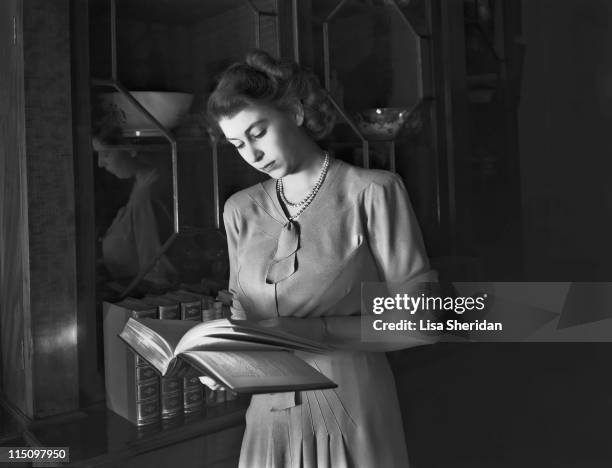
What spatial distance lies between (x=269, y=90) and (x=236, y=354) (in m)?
0.36

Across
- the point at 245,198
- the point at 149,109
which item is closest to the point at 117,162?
the point at 149,109

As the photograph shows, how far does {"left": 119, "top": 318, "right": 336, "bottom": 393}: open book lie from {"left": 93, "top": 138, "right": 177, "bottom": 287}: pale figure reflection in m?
0.42

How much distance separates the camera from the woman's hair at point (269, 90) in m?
0.79

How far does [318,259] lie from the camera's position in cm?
82

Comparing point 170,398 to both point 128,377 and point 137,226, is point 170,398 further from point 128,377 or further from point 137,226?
point 137,226

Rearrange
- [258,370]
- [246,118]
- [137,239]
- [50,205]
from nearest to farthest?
[258,370], [246,118], [50,205], [137,239]

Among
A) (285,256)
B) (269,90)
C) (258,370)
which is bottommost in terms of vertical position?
(258,370)

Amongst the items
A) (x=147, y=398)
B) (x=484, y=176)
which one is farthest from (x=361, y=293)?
(x=484, y=176)

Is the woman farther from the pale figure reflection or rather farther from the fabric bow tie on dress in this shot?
the pale figure reflection

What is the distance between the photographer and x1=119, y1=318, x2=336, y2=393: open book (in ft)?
1.88

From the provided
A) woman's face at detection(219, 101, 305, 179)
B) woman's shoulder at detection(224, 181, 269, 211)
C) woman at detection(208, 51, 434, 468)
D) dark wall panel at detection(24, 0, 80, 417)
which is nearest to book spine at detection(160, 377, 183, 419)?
dark wall panel at detection(24, 0, 80, 417)

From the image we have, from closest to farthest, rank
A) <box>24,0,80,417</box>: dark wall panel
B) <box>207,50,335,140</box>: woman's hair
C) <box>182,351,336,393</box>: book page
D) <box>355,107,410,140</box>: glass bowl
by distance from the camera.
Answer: <box>182,351,336,393</box>: book page
<box>207,50,335,140</box>: woman's hair
<box>24,0,80,417</box>: dark wall panel
<box>355,107,410,140</box>: glass bowl

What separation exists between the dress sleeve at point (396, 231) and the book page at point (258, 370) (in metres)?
0.24

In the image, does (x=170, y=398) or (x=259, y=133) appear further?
(x=170, y=398)
